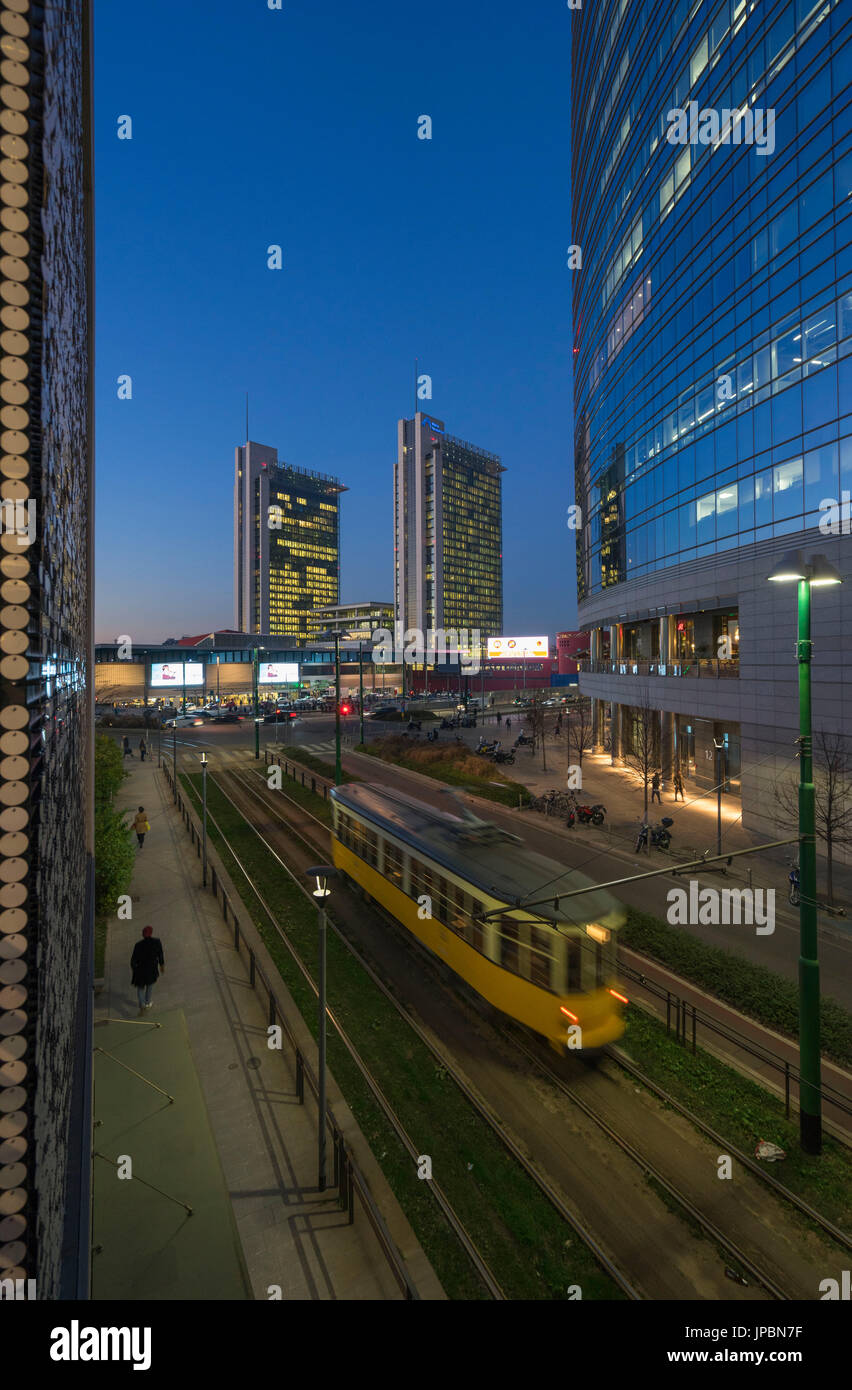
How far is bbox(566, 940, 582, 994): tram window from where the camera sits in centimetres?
894

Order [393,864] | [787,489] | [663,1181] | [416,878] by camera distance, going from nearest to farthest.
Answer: [663,1181] < [416,878] < [393,864] < [787,489]

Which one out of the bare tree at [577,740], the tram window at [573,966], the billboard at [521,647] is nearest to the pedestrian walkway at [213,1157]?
the tram window at [573,966]

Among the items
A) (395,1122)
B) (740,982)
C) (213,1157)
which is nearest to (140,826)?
(213,1157)

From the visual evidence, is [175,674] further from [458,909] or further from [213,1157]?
[213,1157]

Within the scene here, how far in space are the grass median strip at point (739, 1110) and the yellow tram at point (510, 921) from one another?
44.3 inches

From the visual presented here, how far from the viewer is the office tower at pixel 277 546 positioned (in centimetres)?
16838

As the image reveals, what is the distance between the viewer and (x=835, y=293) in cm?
1958

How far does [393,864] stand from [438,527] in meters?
154

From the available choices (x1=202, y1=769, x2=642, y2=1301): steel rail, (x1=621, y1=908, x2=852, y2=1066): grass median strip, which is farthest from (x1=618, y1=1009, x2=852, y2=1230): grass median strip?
(x1=202, y1=769, x2=642, y2=1301): steel rail

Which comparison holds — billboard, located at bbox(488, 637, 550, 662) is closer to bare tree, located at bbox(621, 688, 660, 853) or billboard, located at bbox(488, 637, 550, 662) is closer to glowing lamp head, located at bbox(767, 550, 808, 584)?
bare tree, located at bbox(621, 688, 660, 853)

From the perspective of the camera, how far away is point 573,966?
9.00m

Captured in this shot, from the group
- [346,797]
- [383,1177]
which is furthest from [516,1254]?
[346,797]

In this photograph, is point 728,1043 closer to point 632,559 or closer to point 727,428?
point 727,428
